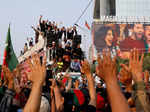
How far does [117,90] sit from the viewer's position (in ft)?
5.67

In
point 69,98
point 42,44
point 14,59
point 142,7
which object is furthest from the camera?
point 142,7

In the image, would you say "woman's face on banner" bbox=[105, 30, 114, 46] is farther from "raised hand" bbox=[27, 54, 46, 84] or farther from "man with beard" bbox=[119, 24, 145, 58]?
"raised hand" bbox=[27, 54, 46, 84]

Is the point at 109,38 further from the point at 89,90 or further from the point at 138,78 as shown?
the point at 138,78

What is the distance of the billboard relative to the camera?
2884 centimetres

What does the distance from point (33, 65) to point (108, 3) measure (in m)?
39.0

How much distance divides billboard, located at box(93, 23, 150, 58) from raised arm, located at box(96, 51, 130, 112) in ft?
88.2

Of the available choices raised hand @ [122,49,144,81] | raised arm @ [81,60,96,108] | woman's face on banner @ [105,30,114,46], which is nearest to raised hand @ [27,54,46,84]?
raised hand @ [122,49,144,81]

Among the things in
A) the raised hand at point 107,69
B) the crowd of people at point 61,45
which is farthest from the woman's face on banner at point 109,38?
the raised hand at point 107,69

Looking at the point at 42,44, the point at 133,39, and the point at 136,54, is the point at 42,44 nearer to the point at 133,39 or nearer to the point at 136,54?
the point at 136,54

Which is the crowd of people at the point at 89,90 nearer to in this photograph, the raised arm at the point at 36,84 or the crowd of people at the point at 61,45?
the raised arm at the point at 36,84

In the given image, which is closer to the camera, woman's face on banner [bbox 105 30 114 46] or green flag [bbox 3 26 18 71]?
green flag [bbox 3 26 18 71]

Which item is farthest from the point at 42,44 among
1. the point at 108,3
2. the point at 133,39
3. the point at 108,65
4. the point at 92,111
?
the point at 108,3

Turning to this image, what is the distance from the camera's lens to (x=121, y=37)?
29344 millimetres

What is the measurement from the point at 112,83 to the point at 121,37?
2813 cm
